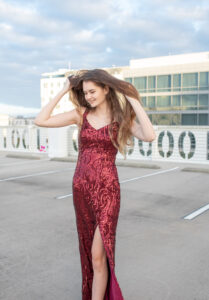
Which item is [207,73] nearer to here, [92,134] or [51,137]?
[51,137]

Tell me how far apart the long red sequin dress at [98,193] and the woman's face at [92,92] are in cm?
17

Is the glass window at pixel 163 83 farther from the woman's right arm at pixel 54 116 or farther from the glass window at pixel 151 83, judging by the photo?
the woman's right arm at pixel 54 116

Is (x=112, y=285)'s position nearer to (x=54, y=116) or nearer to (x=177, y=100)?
(x=54, y=116)

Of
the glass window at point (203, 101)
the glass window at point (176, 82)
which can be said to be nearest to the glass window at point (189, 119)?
the glass window at point (203, 101)

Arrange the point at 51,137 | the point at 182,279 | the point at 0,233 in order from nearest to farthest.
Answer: the point at 182,279 → the point at 0,233 → the point at 51,137

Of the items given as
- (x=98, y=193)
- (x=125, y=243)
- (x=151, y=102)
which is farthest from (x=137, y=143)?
(x=151, y=102)

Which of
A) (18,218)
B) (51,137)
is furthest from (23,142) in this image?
(18,218)

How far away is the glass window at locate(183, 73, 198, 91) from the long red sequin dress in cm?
5553

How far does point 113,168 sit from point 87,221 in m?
0.44

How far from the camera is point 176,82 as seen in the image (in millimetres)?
58344

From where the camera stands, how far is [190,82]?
5669 cm

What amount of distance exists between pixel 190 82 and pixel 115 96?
185 ft

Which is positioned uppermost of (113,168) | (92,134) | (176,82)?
(176,82)

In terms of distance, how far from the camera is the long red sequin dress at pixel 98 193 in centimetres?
261
